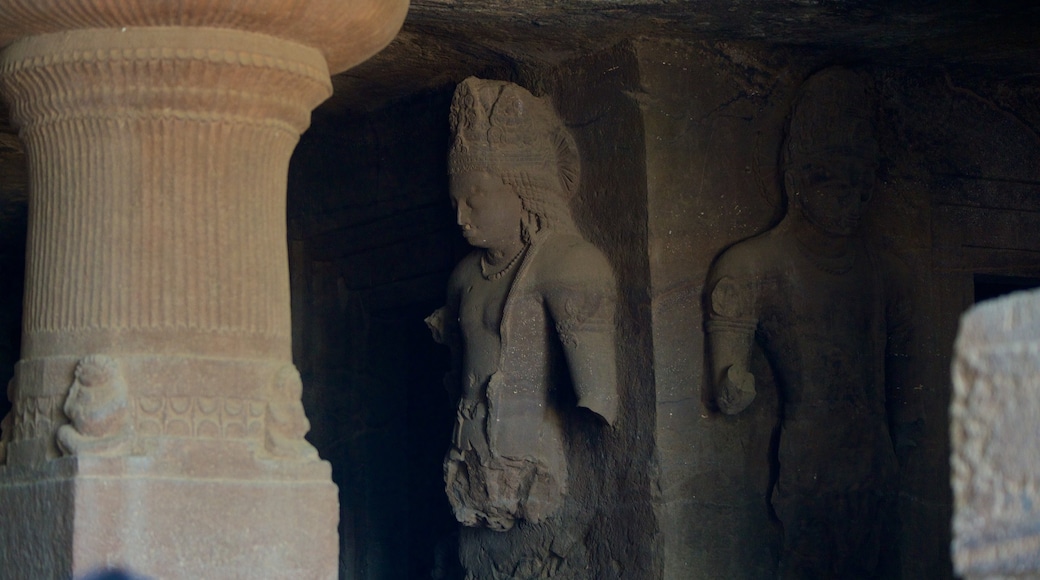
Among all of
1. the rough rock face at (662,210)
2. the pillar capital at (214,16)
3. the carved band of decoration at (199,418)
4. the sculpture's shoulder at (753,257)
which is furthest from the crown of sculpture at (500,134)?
the carved band of decoration at (199,418)

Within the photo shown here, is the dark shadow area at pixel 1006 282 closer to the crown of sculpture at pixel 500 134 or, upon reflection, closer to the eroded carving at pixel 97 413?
the crown of sculpture at pixel 500 134

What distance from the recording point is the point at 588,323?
217 inches

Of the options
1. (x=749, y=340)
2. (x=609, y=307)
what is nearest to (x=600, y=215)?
(x=609, y=307)

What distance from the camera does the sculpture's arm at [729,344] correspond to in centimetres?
548

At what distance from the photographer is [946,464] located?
6160 millimetres

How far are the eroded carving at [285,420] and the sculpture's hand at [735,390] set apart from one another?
73.0 inches

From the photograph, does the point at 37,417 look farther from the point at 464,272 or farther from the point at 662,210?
the point at 662,210

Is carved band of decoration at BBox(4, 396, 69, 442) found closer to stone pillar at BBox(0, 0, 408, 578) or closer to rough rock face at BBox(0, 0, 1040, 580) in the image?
stone pillar at BBox(0, 0, 408, 578)

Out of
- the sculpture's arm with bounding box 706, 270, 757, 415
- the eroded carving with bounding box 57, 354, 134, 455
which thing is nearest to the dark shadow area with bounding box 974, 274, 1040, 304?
the sculpture's arm with bounding box 706, 270, 757, 415

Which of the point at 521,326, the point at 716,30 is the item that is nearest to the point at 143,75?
the point at 521,326

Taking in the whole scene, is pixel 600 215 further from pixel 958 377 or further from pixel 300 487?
pixel 958 377

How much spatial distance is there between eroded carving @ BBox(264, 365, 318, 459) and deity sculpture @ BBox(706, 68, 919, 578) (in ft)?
6.20

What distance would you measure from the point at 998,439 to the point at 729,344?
13.3 feet

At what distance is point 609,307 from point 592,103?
82 centimetres
